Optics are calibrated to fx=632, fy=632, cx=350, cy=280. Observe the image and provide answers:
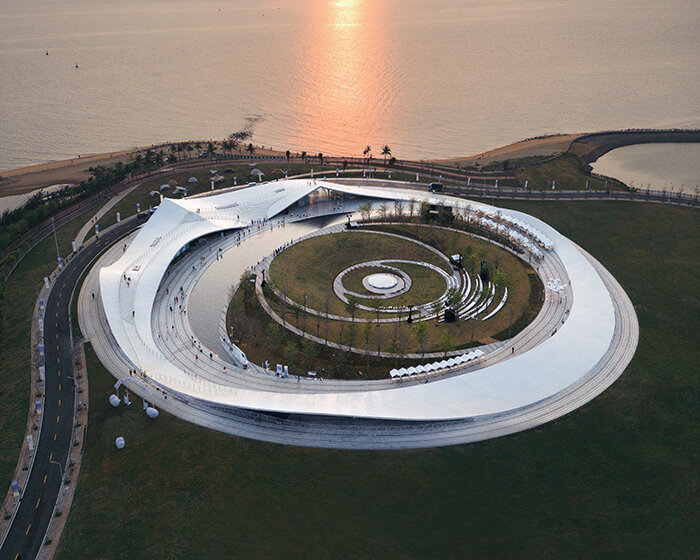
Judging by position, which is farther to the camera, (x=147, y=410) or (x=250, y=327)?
(x=250, y=327)

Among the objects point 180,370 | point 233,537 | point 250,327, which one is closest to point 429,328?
point 250,327

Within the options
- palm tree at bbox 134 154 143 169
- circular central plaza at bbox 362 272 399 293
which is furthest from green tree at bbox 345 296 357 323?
palm tree at bbox 134 154 143 169

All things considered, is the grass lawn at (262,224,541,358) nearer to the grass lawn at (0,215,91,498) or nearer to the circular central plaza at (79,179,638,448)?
the circular central plaza at (79,179,638,448)

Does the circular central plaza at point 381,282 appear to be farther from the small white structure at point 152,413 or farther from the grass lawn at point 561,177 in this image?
the grass lawn at point 561,177

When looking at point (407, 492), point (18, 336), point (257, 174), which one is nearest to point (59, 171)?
point (257, 174)

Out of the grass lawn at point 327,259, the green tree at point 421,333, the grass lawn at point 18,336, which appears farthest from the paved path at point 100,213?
the green tree at point 421,333

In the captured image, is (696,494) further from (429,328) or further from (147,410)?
(147,410)
